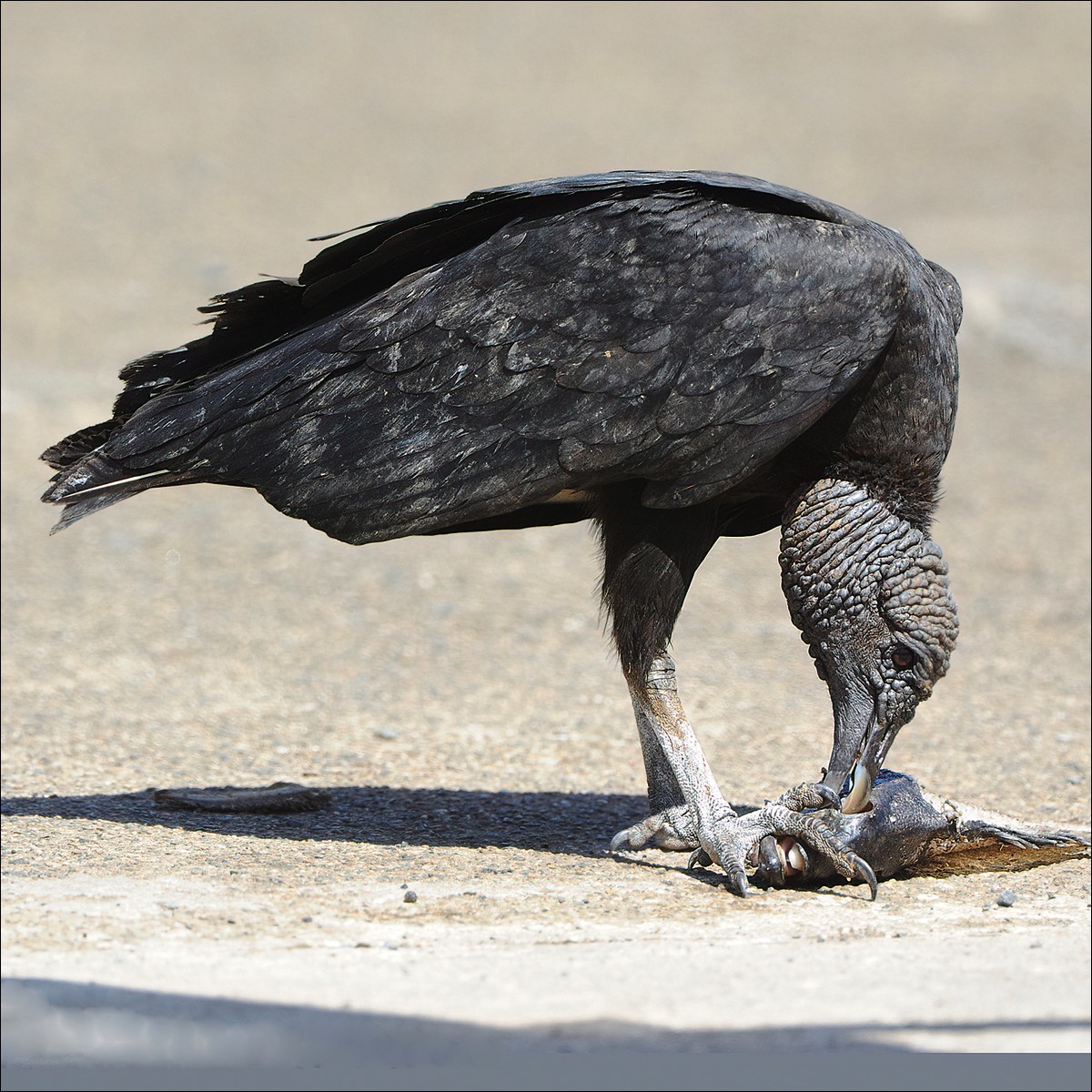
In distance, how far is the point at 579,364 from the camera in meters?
4.77

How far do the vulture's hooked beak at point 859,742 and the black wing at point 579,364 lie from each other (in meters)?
0.90

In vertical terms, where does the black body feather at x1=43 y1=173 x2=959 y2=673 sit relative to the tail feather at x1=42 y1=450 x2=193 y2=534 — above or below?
above

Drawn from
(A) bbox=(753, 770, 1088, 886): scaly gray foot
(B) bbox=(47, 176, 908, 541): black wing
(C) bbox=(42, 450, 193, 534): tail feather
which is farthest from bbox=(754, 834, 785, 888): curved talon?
(C) bbox=(42, 450, 193, 534): tail feather

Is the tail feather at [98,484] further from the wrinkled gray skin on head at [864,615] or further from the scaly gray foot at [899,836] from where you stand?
the scaly gray foot at [899,836]

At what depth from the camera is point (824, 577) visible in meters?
5.17

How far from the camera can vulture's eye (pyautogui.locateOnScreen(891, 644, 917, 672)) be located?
16.7 ft

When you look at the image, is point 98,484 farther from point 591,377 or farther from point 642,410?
point 642,410

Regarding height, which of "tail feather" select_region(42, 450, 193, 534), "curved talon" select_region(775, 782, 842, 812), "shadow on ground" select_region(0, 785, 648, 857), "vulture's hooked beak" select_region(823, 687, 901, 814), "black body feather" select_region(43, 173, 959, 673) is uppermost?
"black body feather" select_region(43, 173, 959, 673)

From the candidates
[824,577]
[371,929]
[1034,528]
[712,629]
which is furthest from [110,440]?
[1034,528]

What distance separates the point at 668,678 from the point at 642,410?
1.08 meters

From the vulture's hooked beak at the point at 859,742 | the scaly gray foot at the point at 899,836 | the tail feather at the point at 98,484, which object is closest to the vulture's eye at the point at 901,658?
the vulture's hooked beak at the point at 859,742

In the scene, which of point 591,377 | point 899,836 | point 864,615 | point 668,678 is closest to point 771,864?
point 899,836

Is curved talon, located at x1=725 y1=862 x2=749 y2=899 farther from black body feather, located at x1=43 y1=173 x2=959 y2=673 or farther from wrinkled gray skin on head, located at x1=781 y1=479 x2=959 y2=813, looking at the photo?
black body feather, located at x1=43 y1=173 x2=959 y2=673

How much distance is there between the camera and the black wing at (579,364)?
15.6ft
